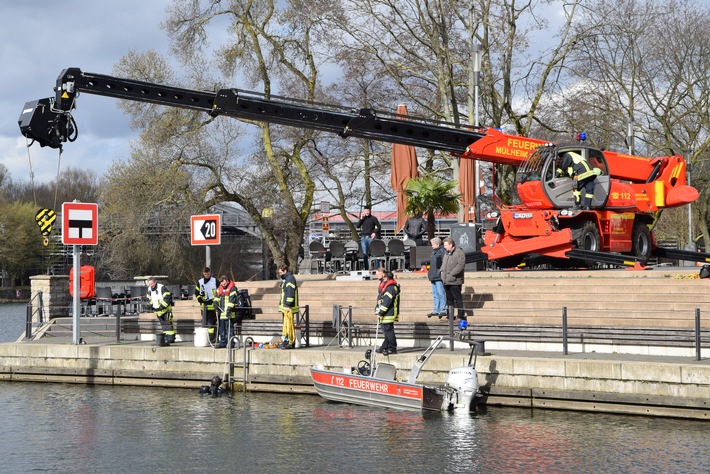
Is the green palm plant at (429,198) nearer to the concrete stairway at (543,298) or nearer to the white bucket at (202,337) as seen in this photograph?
the concrete stairway at (543,298)

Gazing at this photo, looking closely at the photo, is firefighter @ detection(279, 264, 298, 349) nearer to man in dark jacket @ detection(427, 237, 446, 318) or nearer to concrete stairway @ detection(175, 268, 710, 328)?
concrete stairway @ detection(175, 268, 710, 328)

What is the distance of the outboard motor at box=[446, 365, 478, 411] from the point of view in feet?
53.3

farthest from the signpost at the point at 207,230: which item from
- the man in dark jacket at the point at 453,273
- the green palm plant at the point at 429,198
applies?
the green palm plant at the point at 429,198

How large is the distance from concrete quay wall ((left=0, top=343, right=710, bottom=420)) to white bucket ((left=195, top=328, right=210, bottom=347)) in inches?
15.8

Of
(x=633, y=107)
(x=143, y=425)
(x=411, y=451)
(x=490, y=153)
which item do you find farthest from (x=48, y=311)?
(x=633, y=107)

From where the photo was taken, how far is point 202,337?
67.5ft

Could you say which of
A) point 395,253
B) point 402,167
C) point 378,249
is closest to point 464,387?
point 378,249

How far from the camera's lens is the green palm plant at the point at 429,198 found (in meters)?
27.5

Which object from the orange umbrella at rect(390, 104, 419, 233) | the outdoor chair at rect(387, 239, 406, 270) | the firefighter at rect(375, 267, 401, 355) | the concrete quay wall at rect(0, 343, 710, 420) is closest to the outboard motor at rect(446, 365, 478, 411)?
the concrete quay wall at rect(0, 343, 710, 420)

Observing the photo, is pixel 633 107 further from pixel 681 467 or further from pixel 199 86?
pixel 681 467

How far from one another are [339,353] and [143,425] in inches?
156

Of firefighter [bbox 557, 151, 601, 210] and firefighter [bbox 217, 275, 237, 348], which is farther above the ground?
firefighter [bbox 557, 151, 601, 210]

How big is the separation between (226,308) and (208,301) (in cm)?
132

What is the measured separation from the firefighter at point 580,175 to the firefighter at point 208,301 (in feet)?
27.4
